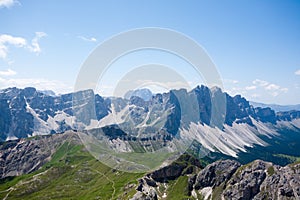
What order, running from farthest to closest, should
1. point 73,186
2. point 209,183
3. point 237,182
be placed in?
point 73,186, point 209,183, point 237,182

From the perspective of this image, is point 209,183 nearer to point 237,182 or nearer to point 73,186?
point 237,182

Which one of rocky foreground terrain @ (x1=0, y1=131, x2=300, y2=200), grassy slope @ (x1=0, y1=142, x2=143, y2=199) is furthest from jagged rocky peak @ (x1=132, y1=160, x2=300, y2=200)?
grassy slope @ (x1=0, y1=142, x2=143, y2=199)

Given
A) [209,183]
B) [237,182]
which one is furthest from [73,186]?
[237,182]

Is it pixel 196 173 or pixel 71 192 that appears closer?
pixel 196 173

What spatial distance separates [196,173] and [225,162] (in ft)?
50.0

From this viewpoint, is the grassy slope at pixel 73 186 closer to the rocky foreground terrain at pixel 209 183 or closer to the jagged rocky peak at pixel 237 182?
the rocky foreground terrain at pixel 209 183

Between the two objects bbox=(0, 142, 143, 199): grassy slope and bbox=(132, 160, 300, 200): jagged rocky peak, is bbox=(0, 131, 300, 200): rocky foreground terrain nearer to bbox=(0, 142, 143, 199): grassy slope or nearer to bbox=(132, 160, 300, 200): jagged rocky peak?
bbox=(132, 160, 300, 200): jagged rocky peak

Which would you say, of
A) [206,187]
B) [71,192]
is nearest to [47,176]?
[71,192]

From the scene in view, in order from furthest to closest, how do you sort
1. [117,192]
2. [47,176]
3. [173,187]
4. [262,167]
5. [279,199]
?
[47,176] < [117,192] < [173,187] < [262,167] < [279,199]

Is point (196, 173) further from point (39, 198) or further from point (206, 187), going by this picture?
point (39, 198)

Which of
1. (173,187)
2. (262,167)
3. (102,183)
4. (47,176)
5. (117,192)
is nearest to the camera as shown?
(262,167)

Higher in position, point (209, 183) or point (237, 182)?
point (237, 182)

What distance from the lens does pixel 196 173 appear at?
140 m

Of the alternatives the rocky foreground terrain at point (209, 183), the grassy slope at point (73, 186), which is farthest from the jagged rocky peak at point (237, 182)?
the grassy slope at point (73, 186)
